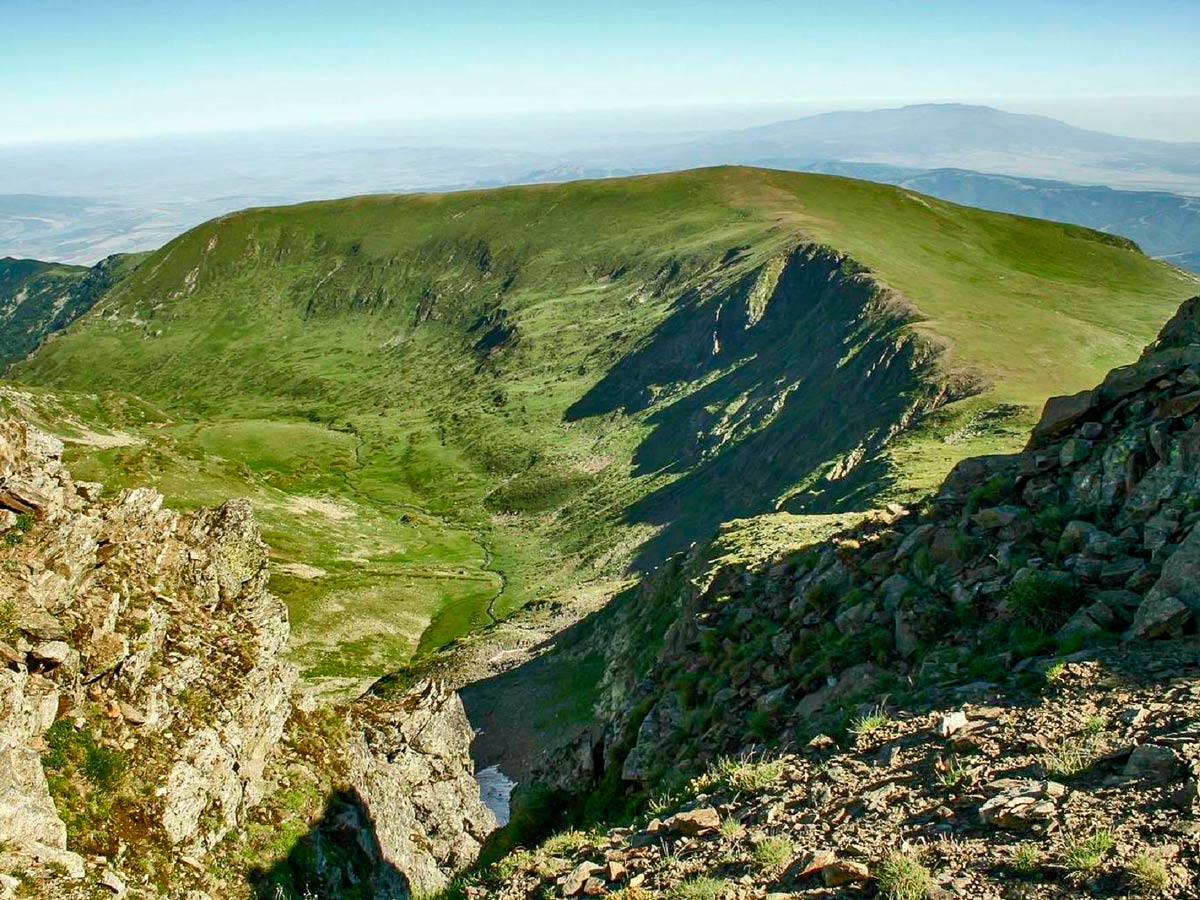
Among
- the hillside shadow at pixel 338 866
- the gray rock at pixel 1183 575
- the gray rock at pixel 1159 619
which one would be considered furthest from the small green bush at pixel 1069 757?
the hillside shadow at pixel 338 866

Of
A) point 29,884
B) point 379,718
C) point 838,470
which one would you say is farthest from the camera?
point 838,470

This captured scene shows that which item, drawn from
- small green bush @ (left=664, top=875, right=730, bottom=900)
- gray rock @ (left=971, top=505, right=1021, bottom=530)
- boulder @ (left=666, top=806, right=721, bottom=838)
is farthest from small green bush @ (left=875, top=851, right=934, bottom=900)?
gray rock @ (left=971, top=505, right=1021, bottom=530)

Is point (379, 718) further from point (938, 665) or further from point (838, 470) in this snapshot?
point (838, 470)

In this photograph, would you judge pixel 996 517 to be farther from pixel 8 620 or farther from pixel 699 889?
pixel 8 620

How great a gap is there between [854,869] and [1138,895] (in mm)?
3411

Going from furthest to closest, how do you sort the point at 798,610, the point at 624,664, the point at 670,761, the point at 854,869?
the point at 624,664 < the point at 798,610 < the point at 670,761 < the point at 854,869

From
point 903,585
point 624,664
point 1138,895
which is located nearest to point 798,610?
point 903,585

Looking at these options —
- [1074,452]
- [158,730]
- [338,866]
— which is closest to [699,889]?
[1074,452]

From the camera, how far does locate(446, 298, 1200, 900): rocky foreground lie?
38.3 feet

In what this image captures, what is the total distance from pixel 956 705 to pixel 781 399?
5220 inches

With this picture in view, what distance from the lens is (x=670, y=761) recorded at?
22406mm

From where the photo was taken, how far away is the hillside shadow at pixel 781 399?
107m

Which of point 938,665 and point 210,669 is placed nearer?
point 938,665

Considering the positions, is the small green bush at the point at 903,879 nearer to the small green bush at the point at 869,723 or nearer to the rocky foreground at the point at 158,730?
the small green bush at the point at 869,723
